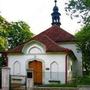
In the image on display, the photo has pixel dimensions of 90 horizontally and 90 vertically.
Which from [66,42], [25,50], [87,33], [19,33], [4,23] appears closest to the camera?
[87,33]

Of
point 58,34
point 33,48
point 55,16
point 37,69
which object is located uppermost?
point 55,16

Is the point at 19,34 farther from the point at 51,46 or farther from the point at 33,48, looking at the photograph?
the point at 51,46

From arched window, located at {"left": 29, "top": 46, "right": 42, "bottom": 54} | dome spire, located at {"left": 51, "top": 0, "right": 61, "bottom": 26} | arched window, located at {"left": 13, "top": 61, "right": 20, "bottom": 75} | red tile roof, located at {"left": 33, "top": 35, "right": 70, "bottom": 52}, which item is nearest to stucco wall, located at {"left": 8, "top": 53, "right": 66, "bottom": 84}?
arched window, located at {"left": 13, "top": 61, "right": 20, "bottom": 75}

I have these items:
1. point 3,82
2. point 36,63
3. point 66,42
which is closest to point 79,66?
point 66,42

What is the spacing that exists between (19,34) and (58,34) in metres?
19.5

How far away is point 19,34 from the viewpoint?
67500 millimetres

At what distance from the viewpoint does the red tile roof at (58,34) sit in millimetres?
47656

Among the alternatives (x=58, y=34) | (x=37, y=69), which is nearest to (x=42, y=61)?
(x=37, y=69)

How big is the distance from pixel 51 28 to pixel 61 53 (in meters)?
12.1

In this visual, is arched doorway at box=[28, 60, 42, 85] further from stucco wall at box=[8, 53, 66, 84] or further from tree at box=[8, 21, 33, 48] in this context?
tree at box=[8, 21, 33, 48]

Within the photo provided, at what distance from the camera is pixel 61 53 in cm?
3872

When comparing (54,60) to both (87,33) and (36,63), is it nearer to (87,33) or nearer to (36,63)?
(36,63)

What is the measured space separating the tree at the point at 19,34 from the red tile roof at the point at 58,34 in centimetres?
1638

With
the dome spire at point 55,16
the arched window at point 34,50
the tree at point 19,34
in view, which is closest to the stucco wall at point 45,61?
the arched window at point 34,50
